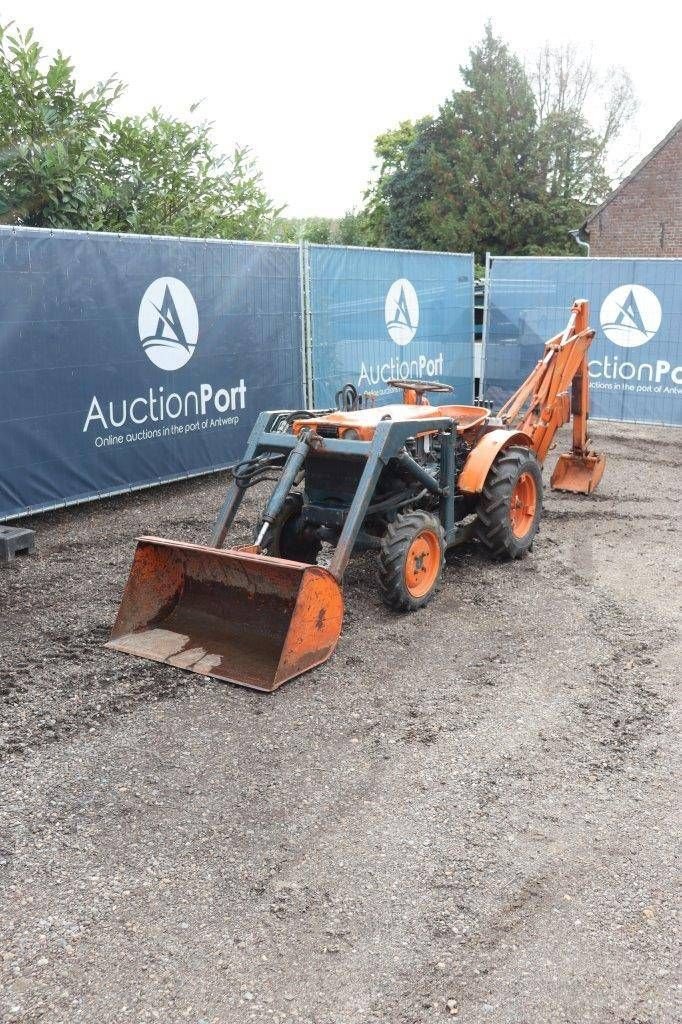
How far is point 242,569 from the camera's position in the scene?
214 inches

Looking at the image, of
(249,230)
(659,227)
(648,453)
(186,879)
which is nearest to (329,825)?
(186,879)

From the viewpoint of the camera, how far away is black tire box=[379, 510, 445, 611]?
19.6 feet

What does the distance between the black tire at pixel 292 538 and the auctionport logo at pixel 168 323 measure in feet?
11.7

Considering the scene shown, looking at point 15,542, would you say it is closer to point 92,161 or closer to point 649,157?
point 92,161

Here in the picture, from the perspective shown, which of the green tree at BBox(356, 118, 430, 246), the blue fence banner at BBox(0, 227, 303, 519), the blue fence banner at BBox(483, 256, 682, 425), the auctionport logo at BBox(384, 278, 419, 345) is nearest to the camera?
the blue fence banner at BBox(0, 227, 303, 519)

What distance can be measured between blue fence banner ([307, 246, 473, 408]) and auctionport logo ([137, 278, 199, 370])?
200cm

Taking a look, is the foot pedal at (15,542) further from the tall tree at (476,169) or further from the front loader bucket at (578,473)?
the tall tree at (476,169)

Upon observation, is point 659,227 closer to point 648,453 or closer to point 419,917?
point 648,453

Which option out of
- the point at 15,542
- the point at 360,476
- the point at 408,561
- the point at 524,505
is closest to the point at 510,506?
the point at 524,505

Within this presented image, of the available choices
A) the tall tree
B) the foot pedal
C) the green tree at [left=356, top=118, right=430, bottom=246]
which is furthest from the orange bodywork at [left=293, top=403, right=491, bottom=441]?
the green tree at [left=356, top=118, right=430, bottom=246]

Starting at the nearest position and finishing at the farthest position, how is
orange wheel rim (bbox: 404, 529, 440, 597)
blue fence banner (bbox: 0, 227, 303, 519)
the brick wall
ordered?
orange wheel rim (bbox: 404, 529, 440, 597), blue fence banner (bbox: 0, 227, 303, 519), the brick wall

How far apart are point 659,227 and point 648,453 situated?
18747 mm

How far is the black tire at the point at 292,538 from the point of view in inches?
253

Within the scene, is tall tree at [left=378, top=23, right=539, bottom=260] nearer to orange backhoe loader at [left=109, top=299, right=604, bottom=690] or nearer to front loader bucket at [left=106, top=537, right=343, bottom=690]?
orange backhoe loader at [left=109, top=299, right=604, bottom=690]
